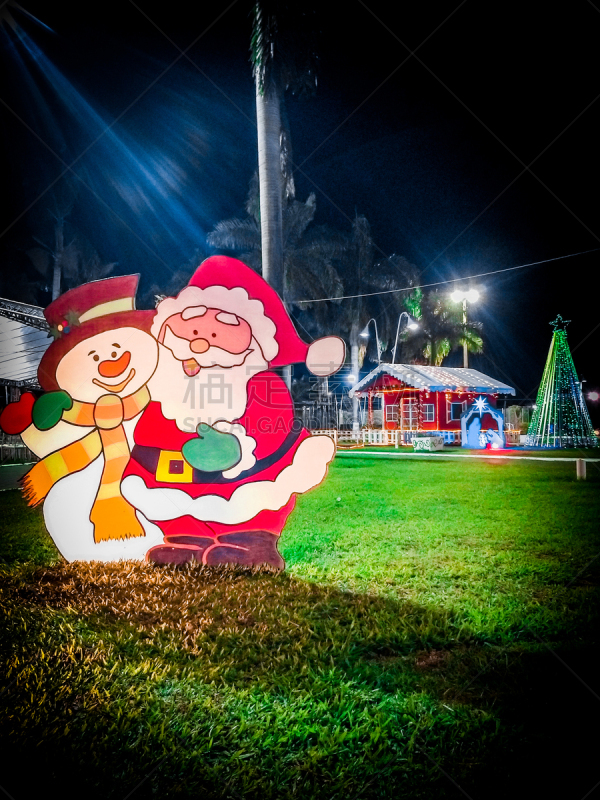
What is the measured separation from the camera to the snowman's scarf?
5.86 metres

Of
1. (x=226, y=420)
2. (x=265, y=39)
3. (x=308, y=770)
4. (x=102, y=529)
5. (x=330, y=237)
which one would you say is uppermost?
(x=330, y=237)

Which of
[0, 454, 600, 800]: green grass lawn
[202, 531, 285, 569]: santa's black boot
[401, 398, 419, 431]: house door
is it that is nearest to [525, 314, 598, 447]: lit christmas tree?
[401, 398, 419, 431]: house door

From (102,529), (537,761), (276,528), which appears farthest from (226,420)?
(537,761)

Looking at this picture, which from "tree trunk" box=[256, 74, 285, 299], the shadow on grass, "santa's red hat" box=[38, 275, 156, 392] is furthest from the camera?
"tree trunk" box=[256, 74, 285, 299]

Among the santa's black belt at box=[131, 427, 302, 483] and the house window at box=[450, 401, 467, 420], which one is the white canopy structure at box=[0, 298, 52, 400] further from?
the house window at box=[450, 401, 467, 420]

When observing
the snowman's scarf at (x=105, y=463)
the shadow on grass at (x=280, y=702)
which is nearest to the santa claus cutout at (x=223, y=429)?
the snowman's scarf at (x=105, y=463)

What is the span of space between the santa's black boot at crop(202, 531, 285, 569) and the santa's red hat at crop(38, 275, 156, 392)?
2595 mm

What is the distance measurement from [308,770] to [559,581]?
3.96 meters

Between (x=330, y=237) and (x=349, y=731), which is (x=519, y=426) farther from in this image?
(x=349, y=731)

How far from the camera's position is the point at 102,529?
232 inches

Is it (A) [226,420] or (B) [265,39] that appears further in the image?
(B) [265,39]

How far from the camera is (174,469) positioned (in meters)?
5.90

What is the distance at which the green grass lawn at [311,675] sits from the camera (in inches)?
103

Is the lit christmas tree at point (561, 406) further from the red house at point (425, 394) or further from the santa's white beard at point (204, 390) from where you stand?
the santa's white beard at point (204, 390)
